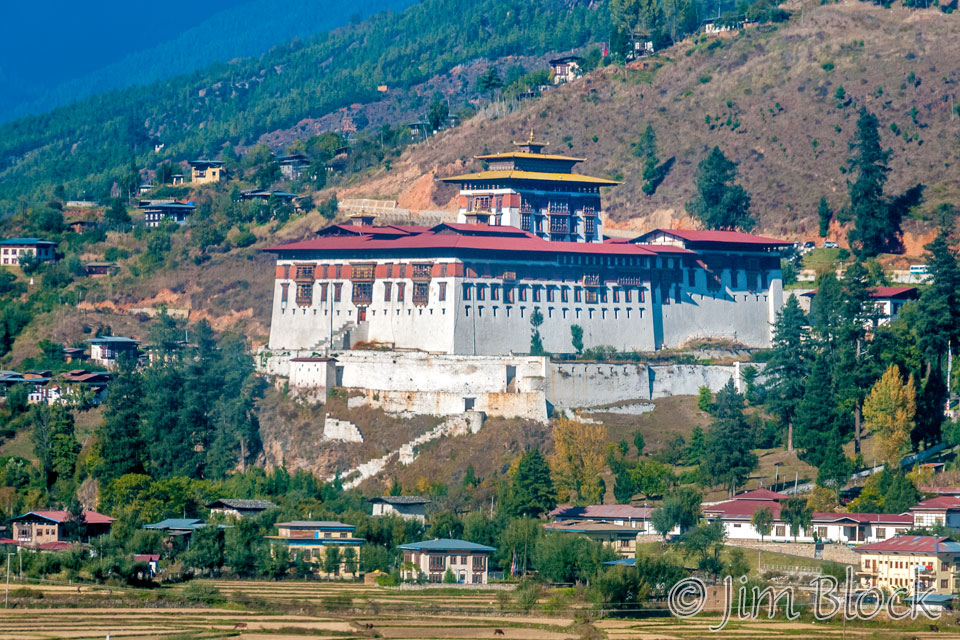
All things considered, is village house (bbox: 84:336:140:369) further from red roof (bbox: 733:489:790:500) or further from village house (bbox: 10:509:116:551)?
red roof (bbox: 733:489:790:500)

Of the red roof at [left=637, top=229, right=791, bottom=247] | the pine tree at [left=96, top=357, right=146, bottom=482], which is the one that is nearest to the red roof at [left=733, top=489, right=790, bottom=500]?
the red roof at [left=637, top=229, right=791, bottom=247]

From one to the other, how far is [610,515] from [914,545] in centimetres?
1639

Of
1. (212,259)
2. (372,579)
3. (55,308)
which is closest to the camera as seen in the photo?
(372,579)

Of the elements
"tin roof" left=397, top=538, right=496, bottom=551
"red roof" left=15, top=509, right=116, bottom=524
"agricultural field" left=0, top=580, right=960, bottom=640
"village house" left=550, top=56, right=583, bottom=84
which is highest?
"village house" left=550, top=56, right=583, bottom=84

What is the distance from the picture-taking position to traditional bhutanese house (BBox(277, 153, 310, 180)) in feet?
610

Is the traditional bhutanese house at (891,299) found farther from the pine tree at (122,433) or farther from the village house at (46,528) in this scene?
the village house at (46,528)

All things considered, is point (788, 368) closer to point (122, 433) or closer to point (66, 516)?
point (122, 433)

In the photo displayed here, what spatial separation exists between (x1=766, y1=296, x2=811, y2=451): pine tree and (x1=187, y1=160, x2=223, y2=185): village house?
83638 mm

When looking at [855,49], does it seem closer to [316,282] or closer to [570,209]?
[570,209]

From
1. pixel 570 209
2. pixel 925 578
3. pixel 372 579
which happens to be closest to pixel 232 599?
pixel 372 579

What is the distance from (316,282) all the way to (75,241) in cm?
4415

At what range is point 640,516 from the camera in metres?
95.9

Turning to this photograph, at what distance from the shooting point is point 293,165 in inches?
7382

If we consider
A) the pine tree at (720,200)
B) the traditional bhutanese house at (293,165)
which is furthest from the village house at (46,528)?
the traditional bhutanese house at (293,165)
